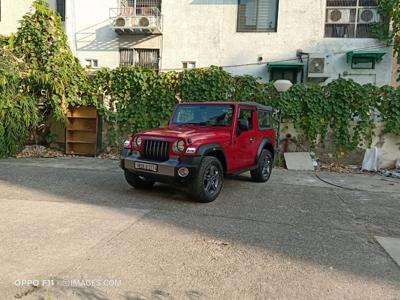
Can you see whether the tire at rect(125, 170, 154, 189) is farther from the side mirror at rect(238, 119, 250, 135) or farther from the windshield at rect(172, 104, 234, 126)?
the side mirror at rect(238, 119, 250, 135)

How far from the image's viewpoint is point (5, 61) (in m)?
8.66

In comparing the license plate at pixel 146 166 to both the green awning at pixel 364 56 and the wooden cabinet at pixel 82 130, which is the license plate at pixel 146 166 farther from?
the green awning at pixel 364 56

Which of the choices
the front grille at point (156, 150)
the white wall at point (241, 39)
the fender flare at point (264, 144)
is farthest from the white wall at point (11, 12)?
the fender flare at point (264, 144)

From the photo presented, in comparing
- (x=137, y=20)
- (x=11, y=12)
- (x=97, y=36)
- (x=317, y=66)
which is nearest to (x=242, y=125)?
(x=317, y=66)

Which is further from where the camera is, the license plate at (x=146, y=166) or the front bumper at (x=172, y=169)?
the license plate at (x=146, y=166)

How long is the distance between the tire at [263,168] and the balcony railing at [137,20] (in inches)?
355

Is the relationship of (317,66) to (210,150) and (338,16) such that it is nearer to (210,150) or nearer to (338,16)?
(338,16)

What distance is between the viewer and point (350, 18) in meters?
12.7

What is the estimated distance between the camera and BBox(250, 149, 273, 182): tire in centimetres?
674

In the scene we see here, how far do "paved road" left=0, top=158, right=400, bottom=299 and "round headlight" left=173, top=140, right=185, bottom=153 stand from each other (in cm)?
91

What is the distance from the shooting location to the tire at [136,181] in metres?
5.57

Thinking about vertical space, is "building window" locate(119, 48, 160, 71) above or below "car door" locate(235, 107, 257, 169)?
above

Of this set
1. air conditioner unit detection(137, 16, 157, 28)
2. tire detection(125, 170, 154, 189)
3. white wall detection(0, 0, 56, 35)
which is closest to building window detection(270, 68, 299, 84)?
air conditioner unit detection(137, 16, 157, 28)

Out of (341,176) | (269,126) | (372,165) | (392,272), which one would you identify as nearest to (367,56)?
(372,165)
